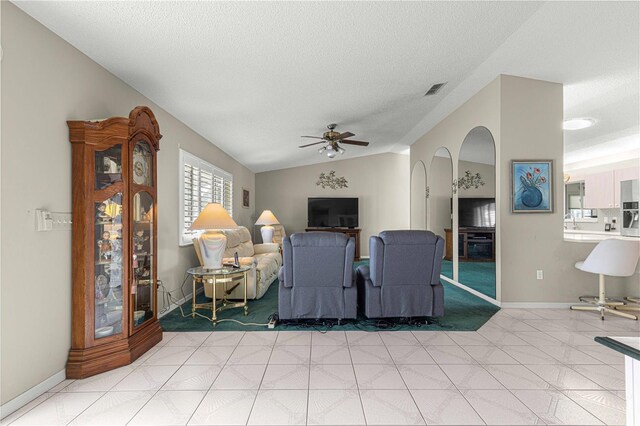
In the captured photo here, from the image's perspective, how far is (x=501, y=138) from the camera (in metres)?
3.88

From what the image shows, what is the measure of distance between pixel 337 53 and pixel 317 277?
2190 millimetres

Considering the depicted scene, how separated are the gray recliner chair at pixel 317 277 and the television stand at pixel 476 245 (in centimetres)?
220

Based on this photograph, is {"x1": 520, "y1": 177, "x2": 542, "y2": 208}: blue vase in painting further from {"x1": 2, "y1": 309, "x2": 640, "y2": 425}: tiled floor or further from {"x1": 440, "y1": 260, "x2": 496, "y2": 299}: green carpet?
{"x1": 2, "y1": 309, "x2": 640, "y2": 425}: tiled floor

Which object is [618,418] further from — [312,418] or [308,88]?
[308,88]

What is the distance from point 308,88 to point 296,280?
7.16 ft

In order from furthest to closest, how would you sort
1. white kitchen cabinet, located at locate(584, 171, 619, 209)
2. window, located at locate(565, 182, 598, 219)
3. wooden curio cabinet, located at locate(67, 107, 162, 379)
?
window, located at locate(565, 182, 598, 219) → white kitchen cabinet, located at locate(584, 171, 619, 209) → wooden curio cabinet, located at locate(67, 107, 162, 379)

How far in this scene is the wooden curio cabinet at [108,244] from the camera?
2244 millimetres

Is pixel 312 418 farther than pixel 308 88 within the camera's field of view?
No

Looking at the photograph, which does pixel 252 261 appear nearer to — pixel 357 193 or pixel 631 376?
pixel 631 376

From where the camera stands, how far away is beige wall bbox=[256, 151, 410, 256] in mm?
8375

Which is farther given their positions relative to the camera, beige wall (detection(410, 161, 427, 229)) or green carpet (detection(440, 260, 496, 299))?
beige wall (detection(410, 161, 427, 229))

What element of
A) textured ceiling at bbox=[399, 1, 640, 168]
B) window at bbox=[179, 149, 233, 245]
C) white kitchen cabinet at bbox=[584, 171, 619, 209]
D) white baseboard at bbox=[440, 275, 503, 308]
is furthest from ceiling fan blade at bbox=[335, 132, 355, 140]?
white kitchen cabinet at bbox=[584, 171, 619, 209]

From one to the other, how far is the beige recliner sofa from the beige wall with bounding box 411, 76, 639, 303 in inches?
126

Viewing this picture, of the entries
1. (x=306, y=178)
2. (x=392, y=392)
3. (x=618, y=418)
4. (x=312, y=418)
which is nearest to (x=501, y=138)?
(x=618, y=418)
